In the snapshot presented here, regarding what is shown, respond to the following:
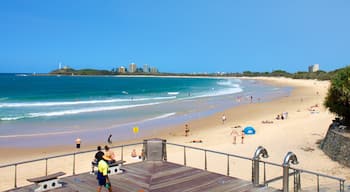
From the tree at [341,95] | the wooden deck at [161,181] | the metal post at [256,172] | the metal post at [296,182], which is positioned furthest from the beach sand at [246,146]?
the metal post at [296,182]

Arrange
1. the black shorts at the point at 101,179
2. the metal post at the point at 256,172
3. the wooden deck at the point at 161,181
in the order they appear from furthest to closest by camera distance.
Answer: the metal post at the point at 256,172 → the wooden deck at the point at 161,181 → the black shorts at the point at 101,179

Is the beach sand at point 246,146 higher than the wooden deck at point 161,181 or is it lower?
lower

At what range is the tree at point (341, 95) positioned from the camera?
714 inches

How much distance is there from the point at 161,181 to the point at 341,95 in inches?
488

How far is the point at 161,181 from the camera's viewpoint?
421 inches

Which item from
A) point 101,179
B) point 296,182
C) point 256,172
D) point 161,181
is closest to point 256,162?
point 256,172

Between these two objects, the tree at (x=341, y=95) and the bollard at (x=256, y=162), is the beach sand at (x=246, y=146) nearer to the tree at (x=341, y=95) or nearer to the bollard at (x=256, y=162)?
the tree at (x=341, y=95)

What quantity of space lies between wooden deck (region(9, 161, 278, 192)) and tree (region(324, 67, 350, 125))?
34.0 ft

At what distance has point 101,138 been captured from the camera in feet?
83.9

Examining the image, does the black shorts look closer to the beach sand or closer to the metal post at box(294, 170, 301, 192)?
the metal post at box(294, 170, 301, 192)

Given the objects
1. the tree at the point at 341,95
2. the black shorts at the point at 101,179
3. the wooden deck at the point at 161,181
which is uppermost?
the tree at the point at 341,95

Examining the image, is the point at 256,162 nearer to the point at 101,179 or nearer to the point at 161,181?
the point at 161,181

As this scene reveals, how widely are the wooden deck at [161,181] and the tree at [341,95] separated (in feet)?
34.0

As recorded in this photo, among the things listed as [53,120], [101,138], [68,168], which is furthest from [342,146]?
[53,120]
